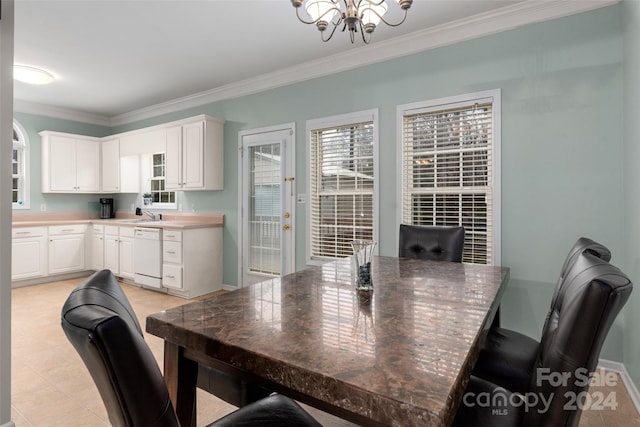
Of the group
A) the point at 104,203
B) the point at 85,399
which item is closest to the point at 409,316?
the point at 85,399

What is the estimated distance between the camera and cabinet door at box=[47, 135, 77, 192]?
211 inches

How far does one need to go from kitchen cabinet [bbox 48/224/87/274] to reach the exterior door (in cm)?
295

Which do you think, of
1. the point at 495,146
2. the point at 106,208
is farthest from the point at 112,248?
the point at 495,146

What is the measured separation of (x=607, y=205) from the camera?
8.07 feet

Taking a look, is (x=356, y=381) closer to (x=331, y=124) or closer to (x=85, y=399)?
(x=85, y=399)

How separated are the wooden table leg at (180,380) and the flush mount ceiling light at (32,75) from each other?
448 cm

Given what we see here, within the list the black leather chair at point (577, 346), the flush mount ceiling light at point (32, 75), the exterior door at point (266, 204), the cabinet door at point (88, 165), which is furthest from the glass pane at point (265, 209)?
the black leather chair at point (577, 346)

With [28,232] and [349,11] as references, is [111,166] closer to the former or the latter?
[28,232]

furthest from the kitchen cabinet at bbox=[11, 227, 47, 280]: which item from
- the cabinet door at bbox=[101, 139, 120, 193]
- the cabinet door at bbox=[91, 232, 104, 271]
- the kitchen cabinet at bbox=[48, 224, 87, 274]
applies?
the cabinet door at bbox=[101, 139, 120, 193]

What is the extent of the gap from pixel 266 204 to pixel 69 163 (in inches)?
147

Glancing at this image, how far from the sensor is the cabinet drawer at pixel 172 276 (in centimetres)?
425

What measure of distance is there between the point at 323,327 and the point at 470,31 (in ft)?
9.86

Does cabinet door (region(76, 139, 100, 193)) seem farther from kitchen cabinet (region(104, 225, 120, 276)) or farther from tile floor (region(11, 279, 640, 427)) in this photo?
tile floor (region(11, 279, 640, 427))

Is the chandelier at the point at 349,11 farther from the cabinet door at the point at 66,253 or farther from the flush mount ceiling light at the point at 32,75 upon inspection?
the cabinet door at the point at 66,253
